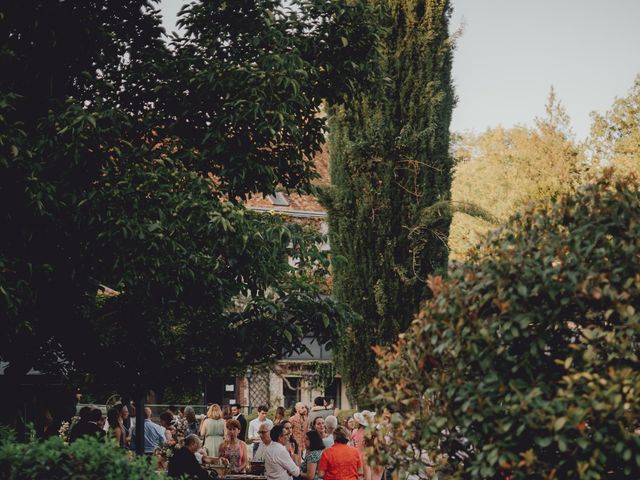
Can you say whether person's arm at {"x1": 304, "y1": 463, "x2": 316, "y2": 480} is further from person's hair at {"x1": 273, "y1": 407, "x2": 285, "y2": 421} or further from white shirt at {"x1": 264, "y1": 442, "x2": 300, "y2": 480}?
person's hair at {"x1": 273, "y1": 407, "x2": 285, "y2": 421}

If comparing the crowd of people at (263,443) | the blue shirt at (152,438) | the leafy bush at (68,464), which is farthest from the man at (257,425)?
the leafy bush at (68,464)

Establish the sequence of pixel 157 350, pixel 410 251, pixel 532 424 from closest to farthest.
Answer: pixel 532 424, pixel 157 350, pixel 410 251

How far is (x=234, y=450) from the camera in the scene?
50.7 ft

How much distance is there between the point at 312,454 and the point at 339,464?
1.19 m

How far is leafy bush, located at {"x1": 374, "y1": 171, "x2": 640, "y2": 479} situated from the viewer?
559 cm

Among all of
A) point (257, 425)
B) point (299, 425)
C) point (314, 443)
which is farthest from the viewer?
point (257, 425)

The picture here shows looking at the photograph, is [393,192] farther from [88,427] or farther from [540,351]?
[540,351]

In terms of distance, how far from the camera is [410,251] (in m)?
19.4

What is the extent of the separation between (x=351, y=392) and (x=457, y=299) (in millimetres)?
13940

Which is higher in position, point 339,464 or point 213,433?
point 339,464

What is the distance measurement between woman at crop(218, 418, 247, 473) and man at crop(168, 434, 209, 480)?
3783 millimetres

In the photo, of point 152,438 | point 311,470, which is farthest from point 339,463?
point 152,438

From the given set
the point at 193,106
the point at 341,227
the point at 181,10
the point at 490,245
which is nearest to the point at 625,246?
the point at 490,245

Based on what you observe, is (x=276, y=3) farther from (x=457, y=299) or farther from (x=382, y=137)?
(x=382, y=137)
